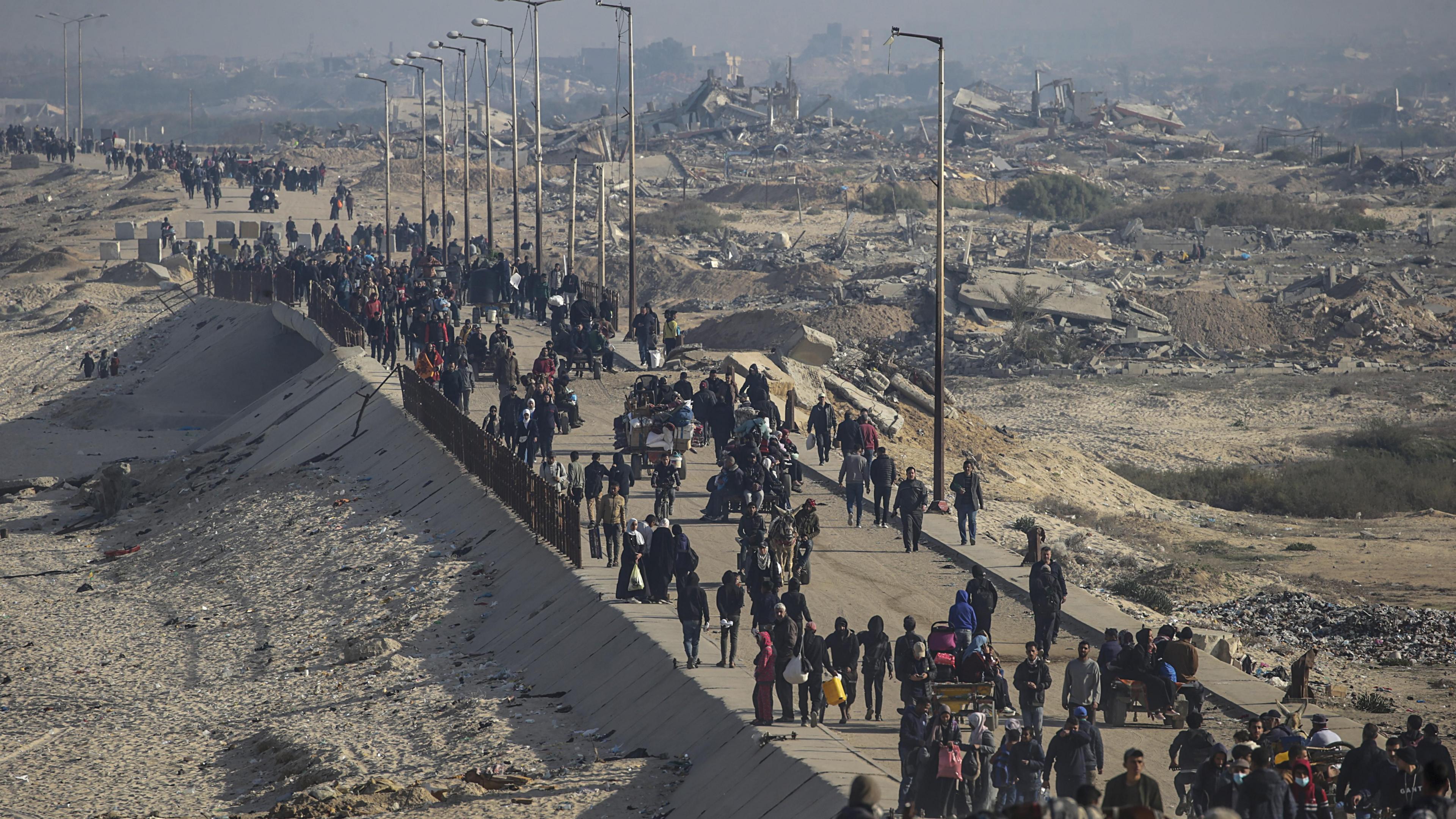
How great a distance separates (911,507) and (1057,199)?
65358 mm

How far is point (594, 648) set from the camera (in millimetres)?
15688

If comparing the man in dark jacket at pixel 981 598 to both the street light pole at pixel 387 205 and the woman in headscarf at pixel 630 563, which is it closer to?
the woman in headscarf at pixel 630 563

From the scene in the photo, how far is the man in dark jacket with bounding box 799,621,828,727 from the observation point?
1270 centimetres

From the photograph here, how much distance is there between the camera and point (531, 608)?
17547mm

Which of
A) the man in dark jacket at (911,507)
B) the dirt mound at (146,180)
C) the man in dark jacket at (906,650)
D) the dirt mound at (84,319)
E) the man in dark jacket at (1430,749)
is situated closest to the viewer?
the man in dark jacket at (1430,749)

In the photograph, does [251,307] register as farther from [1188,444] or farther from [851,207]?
[851,207]

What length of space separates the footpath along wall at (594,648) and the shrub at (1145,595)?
250 inches

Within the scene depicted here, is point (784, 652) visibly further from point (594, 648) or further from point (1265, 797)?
point (1265, 797)

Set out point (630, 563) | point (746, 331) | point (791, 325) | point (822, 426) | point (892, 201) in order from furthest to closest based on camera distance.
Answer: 1. point (892, 201)
2. point (746, 331)
3. point (791, 325)
4. point (822, 426)
5. point (630, 563)

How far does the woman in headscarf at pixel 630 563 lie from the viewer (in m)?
15.9

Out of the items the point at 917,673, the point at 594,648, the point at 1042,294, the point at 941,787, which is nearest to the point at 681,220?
the point at 1042,294

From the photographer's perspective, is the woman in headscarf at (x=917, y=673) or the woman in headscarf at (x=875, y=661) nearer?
the woman in headscarf at (x=917, y=673)

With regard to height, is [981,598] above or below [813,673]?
above

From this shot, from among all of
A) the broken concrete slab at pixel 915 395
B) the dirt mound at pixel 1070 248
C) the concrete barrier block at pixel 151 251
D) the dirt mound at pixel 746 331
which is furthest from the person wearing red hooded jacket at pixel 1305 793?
the dirt mound at pixel 1070 248
